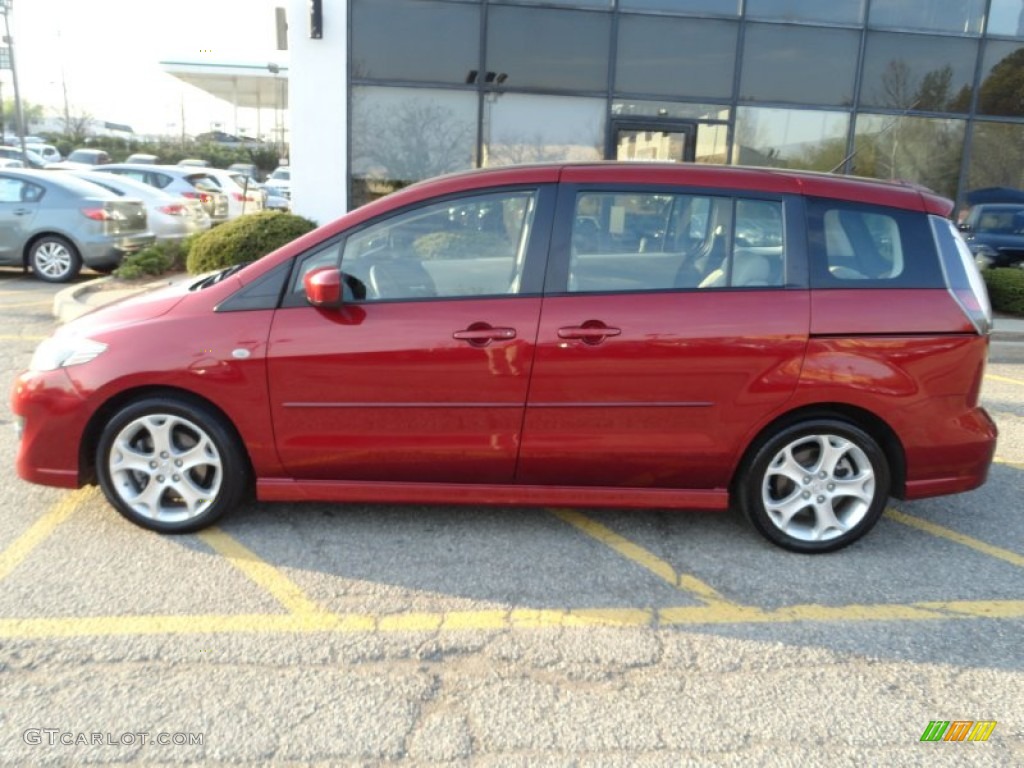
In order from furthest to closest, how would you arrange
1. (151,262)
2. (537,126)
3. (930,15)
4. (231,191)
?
1. (231,191)
2. (930,15)
3. (537,126)
4. (151,262)

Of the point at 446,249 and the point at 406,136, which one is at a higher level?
the point at 406,136

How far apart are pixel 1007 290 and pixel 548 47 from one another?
6.60m

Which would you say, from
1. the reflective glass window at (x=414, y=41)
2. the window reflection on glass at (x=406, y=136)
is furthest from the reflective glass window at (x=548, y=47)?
the window reflection on glass at (x=406, y=136)

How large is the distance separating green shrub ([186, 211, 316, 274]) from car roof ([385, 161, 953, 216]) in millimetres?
5969

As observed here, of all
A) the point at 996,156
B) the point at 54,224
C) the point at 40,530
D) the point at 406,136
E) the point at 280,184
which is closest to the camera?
the point at 40,530

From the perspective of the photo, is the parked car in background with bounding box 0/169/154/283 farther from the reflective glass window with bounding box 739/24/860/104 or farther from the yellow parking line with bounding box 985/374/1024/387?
the yellow parking line with bounding box 985/374/1024/387

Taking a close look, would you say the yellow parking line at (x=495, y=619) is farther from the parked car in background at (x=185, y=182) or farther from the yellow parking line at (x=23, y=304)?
the parked car in background at (x=185, y=182)

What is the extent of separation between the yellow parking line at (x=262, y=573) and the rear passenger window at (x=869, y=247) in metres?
2.58

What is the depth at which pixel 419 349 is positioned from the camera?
349 cm

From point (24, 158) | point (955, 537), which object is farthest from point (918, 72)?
point (24, 158)

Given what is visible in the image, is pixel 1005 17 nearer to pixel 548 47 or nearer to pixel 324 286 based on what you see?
pixel 548 47

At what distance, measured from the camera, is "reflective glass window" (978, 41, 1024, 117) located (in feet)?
38.6

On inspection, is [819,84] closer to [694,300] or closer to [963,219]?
[963,219]

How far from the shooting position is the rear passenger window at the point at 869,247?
3.63 metres
